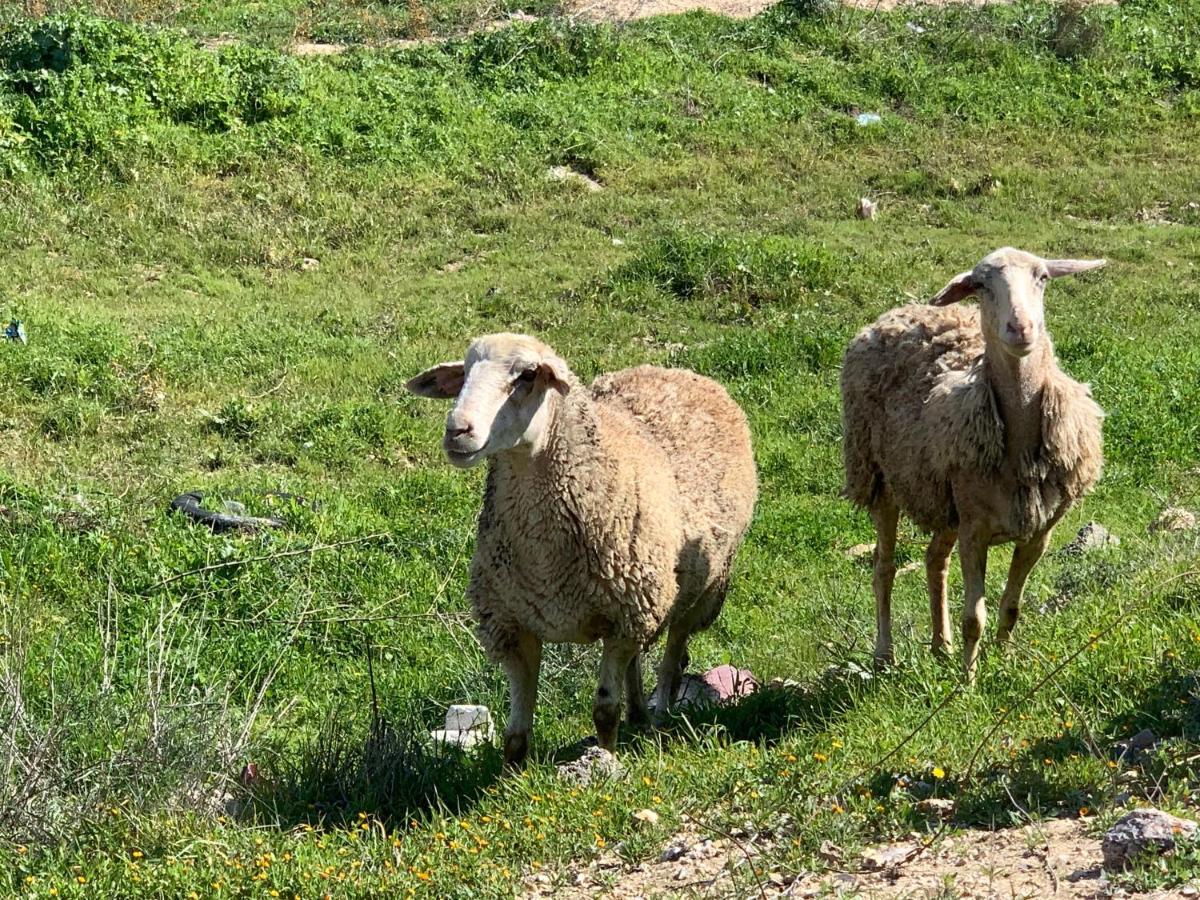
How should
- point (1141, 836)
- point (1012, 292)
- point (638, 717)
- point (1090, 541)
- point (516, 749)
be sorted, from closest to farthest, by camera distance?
point (1141, 836) < point (516, 749) < point (1012, 292) < point (638, 717) < point (1090, 541)

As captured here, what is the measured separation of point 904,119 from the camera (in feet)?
67.7

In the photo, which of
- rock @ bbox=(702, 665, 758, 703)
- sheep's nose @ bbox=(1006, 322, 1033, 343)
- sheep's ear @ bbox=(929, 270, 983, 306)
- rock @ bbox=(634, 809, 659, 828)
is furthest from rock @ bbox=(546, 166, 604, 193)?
rock @ bbox=(634, 809, 659, 828)

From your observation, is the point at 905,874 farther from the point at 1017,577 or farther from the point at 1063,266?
the point at 1063,266

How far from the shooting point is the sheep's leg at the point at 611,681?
6688 mm

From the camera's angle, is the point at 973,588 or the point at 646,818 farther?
the point at 973,588

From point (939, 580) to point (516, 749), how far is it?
257 centimetres

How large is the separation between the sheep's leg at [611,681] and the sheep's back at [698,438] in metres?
0.84

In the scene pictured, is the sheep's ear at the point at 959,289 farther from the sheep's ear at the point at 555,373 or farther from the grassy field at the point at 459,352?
the sheep's ear at the point at 555,373

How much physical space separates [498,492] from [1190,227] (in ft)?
45.5

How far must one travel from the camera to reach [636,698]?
24.8 ft

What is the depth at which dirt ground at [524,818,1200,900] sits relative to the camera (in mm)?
4481

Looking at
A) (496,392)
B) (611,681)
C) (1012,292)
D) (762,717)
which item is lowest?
(762,717)

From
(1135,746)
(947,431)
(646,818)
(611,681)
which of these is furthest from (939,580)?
(646,818)

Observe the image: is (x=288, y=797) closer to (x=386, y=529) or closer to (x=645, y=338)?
(x=386, y=529)
